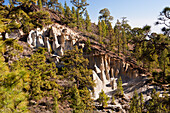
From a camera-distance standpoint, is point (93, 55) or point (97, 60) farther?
point (97, 60)

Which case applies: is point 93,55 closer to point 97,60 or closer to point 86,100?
point 97,60

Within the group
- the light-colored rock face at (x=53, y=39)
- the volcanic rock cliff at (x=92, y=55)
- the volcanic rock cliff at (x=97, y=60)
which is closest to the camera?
the volcanic rock cliff at (x=97, y=60)

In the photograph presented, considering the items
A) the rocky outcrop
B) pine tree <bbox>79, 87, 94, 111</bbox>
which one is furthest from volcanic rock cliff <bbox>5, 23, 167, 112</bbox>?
pine tree <bbox>79, 87, 94, 111</bbox>

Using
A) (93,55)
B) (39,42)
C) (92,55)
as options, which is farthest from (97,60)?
(39,42)

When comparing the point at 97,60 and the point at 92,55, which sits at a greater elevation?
the point at 92,55

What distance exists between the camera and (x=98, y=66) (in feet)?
84.0

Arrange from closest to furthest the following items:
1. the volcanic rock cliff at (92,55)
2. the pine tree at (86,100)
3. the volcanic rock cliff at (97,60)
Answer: the pine tree at (86,100) → the volcanic rock cliff at (97,60) → the volcanic rock cliff at (92,55)

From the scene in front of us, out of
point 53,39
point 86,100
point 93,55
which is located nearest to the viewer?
point 86,100

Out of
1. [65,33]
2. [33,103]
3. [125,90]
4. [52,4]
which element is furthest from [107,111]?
[52,4]

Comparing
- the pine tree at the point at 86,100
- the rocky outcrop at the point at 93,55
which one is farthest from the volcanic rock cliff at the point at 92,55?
the pine tree at the point at 86,100

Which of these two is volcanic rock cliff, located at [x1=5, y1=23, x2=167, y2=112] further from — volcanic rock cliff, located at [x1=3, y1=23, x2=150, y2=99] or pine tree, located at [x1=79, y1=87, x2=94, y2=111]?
pine tree, located at [x1=79, y1=87, x2=94, y2=111]

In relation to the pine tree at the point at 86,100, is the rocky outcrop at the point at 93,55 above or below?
above

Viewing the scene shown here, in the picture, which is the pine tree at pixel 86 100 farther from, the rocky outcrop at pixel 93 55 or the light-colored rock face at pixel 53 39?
the light-colored rock face at pixel 53 39

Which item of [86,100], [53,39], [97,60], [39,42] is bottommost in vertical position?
[86,100]
